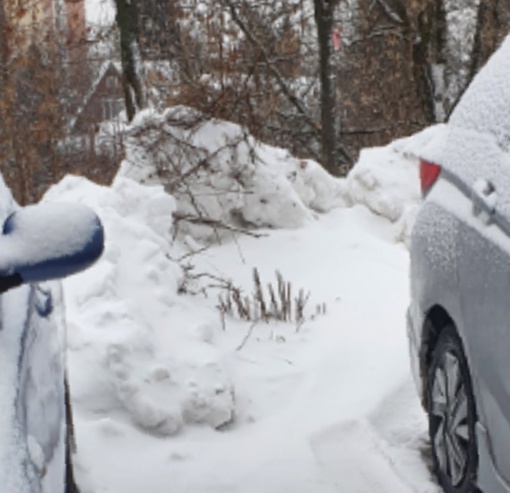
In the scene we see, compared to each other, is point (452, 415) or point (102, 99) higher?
point (452, 415)

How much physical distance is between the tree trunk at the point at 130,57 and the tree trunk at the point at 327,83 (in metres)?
3.65

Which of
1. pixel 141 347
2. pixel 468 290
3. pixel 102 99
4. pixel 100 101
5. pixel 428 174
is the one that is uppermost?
pixel 428 174

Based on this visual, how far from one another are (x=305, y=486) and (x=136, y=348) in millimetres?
1043

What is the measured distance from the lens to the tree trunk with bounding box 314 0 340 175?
15.8 metres

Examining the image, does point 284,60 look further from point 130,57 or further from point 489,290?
point 489,290

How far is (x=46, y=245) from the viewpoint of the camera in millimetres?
1874

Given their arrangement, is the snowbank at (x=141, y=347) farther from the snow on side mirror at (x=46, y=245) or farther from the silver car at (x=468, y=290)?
the snow on side mirror at (x=46, y=245)

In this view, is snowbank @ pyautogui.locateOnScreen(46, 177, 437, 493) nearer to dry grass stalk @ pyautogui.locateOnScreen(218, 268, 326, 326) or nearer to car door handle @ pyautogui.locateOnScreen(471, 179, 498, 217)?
dry grass stalk @ pyautogui.locateOnScreen(218, 268, 326, 326)

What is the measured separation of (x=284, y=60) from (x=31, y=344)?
1401cm

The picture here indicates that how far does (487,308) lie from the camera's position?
272 centimetres

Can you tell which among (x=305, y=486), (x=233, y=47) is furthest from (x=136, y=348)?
(x=233, y=47)

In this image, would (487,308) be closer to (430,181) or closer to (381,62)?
(430,181)

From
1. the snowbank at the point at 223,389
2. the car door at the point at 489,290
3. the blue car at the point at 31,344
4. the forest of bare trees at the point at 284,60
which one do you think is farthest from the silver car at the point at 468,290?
the forest of bare trees at the point at 284,60

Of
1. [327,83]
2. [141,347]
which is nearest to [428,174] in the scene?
[141,347]
